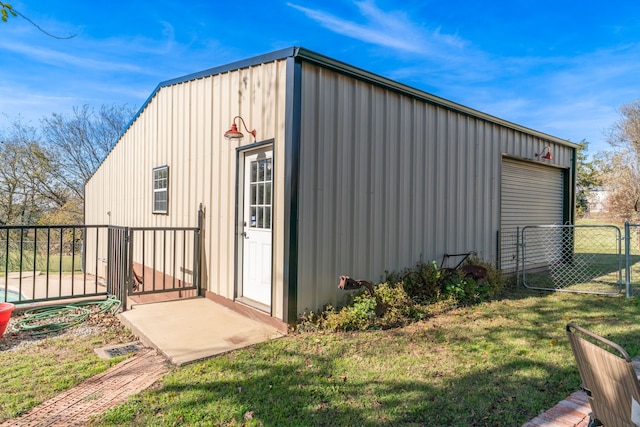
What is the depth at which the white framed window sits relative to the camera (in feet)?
22.3

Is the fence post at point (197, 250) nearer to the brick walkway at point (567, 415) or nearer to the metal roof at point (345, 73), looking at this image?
the metal roof at point (345, 73)

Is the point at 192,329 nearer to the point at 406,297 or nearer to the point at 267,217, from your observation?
the point at 267,217

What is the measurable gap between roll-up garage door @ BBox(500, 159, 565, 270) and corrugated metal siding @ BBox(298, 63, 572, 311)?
1.86ft

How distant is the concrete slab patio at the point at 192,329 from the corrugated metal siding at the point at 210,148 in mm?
358

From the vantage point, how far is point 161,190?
23.2 feet

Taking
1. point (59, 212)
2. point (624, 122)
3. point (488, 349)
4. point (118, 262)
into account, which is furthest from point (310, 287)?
point (59, 212)

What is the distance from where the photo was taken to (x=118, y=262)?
17.2ft

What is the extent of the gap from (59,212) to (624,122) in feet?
100

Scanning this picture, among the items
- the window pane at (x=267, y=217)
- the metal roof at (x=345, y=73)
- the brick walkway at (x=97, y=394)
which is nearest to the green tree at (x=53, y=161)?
the metal roof at (x=345, y=73)

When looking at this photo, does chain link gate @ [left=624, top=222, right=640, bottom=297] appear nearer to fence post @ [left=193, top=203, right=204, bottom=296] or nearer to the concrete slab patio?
the concrete slab patio

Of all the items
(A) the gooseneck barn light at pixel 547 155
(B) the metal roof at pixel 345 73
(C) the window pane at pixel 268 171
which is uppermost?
(B) the metal roof at pixel 345 73

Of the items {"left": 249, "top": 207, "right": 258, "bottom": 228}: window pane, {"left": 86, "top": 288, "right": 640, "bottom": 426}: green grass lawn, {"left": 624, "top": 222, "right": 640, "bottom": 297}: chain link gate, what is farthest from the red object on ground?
{"left": 624, "top": 222, "right": 640, "bottom": 297}: chain link gate

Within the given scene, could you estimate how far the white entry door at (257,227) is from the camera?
14.5 ft

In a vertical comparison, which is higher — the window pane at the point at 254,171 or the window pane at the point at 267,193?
the window pane at the point at 254,171
